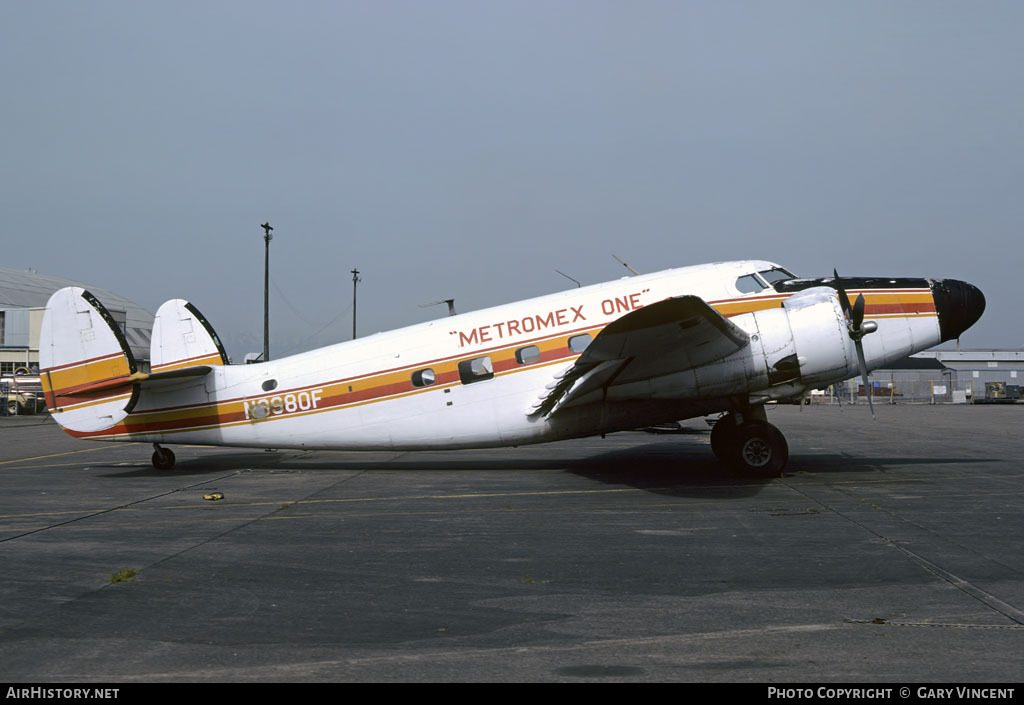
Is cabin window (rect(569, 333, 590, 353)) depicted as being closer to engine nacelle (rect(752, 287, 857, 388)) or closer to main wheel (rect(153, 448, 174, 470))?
engine nacelle (rect(752, 287, 857, 388))

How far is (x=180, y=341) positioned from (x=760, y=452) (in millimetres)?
11818

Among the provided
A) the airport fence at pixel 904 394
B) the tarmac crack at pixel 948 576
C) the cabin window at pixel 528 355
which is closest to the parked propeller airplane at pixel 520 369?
the cabin window at pixel 528 355

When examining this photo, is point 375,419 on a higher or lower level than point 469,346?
lower

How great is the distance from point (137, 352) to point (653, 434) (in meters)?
64.8

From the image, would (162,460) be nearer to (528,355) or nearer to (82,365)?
(82,365)

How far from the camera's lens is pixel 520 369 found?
1466cm

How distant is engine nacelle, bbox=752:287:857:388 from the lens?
13.0 m

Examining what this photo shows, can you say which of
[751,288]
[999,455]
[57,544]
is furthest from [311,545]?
[999,455]

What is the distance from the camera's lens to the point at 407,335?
1534 centimetres

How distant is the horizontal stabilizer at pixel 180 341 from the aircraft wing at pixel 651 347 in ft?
24.3

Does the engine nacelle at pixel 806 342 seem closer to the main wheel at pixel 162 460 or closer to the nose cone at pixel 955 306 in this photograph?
the nose cone at pixel 955 306

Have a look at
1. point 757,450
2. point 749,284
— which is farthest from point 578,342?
point 757,450

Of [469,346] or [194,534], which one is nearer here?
[194,534]
